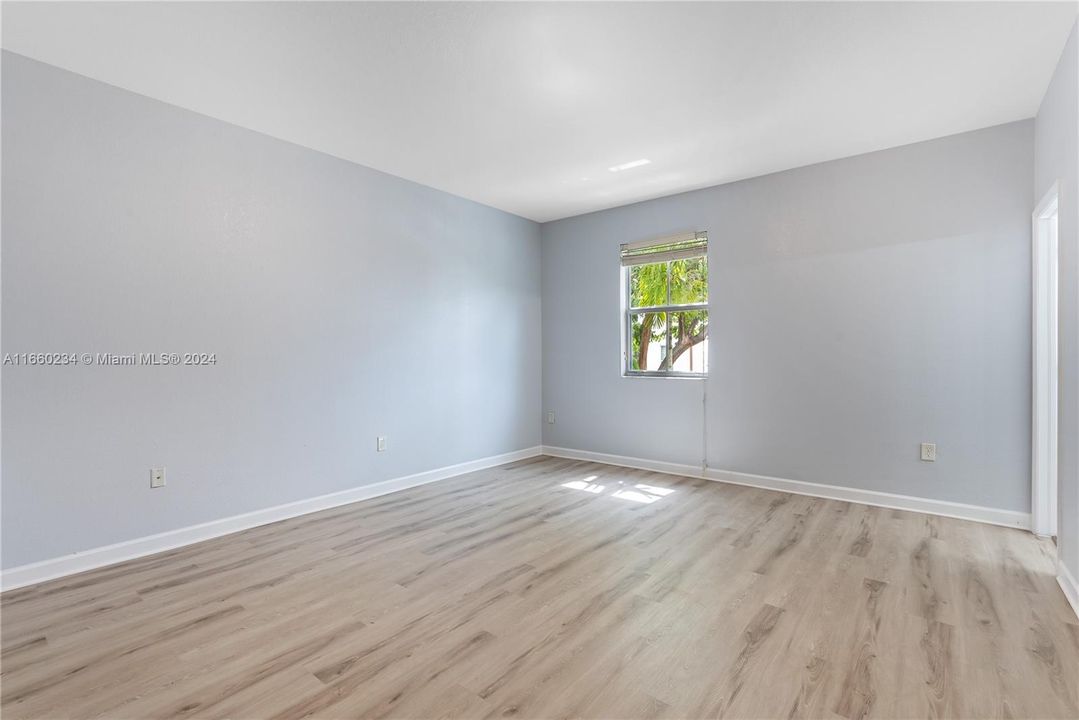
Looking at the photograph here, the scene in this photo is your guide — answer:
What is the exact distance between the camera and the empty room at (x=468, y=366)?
1.91m

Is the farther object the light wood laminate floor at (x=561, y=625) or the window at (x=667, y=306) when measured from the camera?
the window at (x=667, y=306)

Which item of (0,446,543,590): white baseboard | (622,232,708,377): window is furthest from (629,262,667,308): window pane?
(0,446,543,590): white baseboard

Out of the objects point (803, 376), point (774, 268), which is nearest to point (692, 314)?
point (774, 268)

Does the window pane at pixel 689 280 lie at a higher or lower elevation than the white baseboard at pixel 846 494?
higher

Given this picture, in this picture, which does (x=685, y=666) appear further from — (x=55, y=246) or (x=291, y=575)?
(x=55, y=246)

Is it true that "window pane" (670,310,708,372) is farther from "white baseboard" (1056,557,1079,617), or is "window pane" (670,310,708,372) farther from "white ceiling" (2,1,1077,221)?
"white baseboard" (1056,557,1079,617)

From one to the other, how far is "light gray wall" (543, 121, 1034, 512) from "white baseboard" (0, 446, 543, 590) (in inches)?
91.4

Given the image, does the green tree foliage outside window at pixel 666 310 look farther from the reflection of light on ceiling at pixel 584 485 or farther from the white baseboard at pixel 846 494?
the reflection of light on ceiling at pixel 584 485

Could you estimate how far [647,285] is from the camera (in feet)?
16.8

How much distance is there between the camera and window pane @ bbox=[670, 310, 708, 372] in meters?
4.70

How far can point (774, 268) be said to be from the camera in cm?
421

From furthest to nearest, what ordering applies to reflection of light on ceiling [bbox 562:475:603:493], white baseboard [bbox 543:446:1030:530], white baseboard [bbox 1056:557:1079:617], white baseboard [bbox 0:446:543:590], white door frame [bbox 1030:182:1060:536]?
reflection of light on ceiling [bbox 562:475:603:493] → white baseboard [bbox 543:446:1030:530] → white door frame [bbox 1030:182:1060:536] → white baseboard [bbox 0:446:543:590] → white baseboard [bbox 1056:557:1079:617]

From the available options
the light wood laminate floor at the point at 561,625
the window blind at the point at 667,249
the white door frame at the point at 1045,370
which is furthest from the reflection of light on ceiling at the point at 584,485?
the white door frame at the point at 1045,370

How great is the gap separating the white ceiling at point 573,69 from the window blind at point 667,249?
96cm
